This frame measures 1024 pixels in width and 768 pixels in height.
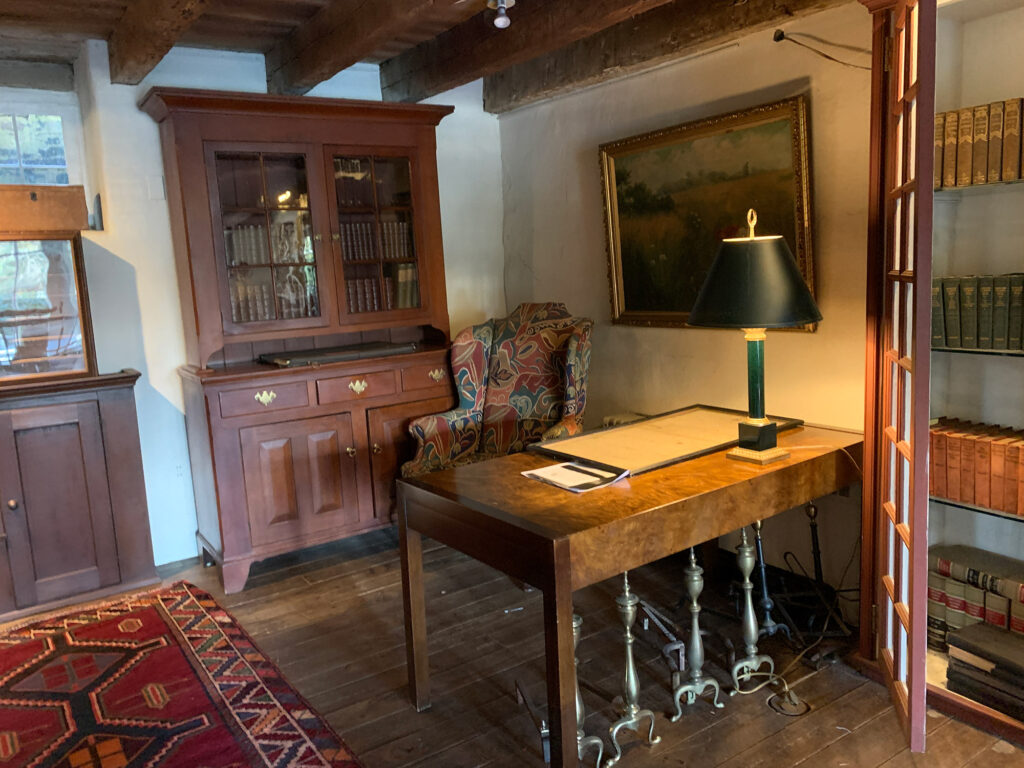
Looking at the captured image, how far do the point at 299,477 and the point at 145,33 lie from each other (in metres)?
1.83

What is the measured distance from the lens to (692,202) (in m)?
3.16

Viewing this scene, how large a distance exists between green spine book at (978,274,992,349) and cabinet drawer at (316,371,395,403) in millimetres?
2344

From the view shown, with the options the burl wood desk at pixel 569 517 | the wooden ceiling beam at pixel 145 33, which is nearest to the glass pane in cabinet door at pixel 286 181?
the wooden ceiling beam at pixel 145 33

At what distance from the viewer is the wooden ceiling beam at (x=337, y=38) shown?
8.40 ft

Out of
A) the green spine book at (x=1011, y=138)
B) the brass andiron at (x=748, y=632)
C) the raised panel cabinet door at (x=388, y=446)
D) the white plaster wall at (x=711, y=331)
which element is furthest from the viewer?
the raised panel cabinet door at (x=388, y=446)

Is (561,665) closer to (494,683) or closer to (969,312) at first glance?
(494,683)

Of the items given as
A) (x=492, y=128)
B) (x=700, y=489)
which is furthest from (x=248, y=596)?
(x=492, y=128)

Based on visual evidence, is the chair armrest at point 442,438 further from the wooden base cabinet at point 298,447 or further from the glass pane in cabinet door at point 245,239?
the glass pane in cabinet door at point 245,239

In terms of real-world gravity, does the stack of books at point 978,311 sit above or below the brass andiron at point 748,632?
above

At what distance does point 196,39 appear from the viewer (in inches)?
133

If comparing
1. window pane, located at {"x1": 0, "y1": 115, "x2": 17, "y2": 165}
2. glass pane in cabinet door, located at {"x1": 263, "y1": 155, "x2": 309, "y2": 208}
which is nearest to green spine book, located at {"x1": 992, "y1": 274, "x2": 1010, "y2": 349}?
glass pane in cabinet door, located at {"x1": 263, "y1": 155, "x2": 309, "y2": 208}

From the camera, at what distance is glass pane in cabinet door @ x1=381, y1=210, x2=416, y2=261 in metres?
3.73

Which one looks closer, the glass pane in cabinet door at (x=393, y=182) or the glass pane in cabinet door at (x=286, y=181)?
the glass pane in cabinet door at (x=286, y=181)

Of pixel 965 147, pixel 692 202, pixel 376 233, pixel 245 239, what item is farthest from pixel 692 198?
pixel 245 239
